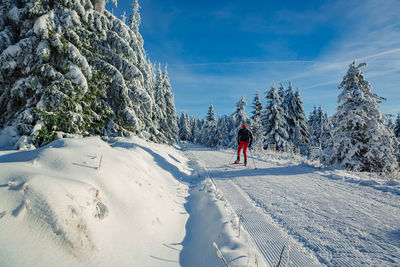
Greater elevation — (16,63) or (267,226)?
(16,63)

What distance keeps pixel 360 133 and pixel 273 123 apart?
14884 millimetres

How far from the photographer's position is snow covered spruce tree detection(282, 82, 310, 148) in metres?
26.4

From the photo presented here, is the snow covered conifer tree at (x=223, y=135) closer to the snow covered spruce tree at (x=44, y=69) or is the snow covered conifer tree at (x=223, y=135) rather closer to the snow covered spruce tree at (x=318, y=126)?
the snow covered spruce tree at (x=318, y=126)

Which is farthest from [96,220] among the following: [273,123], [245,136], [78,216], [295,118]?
[295,118]

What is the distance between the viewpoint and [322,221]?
267 centimetres

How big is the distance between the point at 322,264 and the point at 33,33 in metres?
8.69

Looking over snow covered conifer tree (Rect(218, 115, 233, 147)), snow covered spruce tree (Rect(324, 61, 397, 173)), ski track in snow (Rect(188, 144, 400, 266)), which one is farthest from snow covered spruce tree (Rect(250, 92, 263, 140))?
ski track in snow (Rect(188, 144, 400, 266))

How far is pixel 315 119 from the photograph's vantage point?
4000cm

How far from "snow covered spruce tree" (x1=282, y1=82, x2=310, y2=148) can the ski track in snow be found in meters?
24.1

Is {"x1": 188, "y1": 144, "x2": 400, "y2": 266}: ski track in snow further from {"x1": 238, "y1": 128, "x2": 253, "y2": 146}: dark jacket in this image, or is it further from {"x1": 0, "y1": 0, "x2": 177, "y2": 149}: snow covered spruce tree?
{"x1": 0, "y1": 0, "x2": 177, "y2": 149}: snow covered spruce tree

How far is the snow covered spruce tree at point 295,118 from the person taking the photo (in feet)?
86.5

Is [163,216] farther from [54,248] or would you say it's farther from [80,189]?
[54,248]

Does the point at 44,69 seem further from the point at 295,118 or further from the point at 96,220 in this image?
the point at 295,118

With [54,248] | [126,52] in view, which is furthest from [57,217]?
[126,52]
